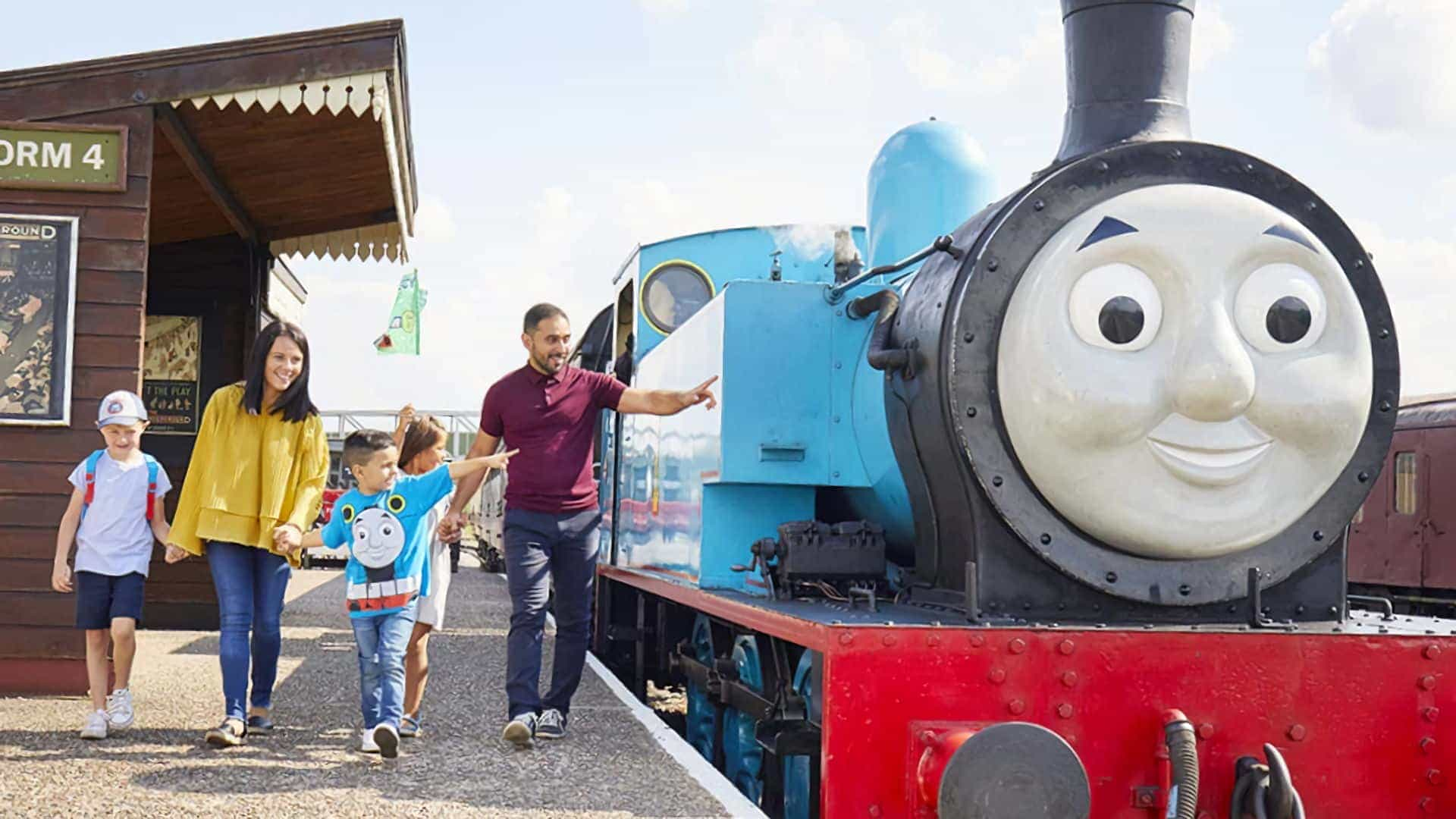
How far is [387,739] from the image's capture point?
483cm

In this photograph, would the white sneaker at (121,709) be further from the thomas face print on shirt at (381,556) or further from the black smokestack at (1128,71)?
the black smokestack at (1128,71)

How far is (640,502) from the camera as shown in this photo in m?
6.77

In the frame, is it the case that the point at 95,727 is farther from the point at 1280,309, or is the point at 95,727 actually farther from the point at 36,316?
the point at 1280,309

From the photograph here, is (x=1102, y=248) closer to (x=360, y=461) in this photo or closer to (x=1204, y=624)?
(x=1204, y=624)

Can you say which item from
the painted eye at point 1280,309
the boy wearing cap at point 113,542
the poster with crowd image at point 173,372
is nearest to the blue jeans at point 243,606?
the boy wearing cap at point 113,542

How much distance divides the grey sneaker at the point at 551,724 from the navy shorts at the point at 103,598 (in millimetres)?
1548

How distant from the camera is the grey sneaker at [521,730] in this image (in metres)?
5.10

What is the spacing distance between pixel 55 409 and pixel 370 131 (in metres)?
2.51

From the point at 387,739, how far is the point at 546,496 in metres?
1.06

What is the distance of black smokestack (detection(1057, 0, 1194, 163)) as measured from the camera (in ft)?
13.4

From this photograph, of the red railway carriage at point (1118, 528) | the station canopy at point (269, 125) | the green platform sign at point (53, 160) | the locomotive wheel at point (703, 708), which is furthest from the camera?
the station canopy at point (269, 125)

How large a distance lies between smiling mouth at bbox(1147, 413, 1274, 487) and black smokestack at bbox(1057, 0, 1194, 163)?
0.84 metres

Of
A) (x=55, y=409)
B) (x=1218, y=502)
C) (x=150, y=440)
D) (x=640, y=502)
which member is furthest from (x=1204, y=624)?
(x=150, y=440)

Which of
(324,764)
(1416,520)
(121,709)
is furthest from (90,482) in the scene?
(1416,520)
